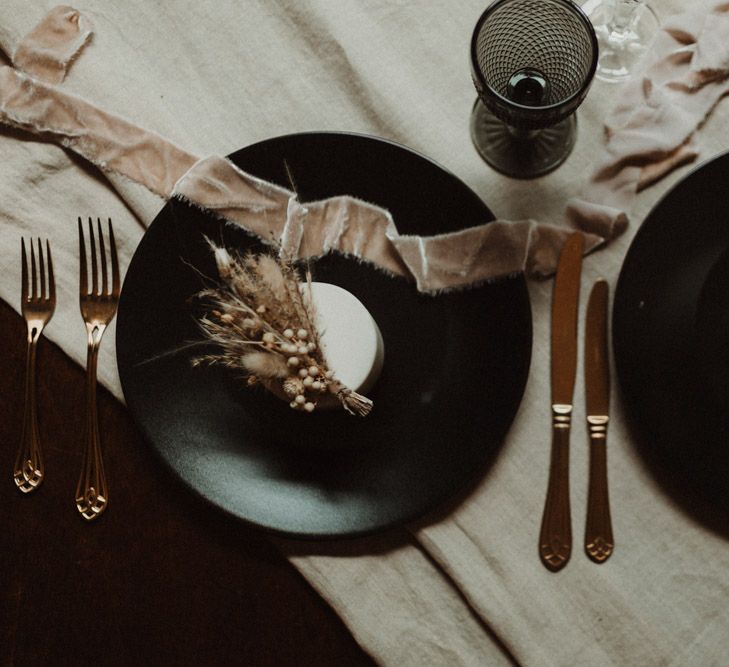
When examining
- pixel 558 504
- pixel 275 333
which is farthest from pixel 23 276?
pixel 558 504

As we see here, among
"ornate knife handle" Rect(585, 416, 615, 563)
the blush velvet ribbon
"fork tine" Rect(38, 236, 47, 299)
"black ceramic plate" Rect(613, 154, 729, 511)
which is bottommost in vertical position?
"ornate knife handle" Rect(585, 416, 615, 563)

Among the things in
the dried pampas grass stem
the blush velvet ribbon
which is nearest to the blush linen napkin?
the blush velvet ribbon

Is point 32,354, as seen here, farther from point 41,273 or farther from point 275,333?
point 275,333

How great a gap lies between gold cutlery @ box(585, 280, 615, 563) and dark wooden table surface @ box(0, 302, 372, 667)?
233 millimetres

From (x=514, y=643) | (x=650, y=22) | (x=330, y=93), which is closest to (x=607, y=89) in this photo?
(x=650, y=22)

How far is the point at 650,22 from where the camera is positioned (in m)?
0.64

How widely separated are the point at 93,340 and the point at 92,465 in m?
0.11

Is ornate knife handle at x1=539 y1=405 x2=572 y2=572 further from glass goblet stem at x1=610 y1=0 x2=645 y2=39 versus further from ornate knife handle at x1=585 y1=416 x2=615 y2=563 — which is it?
glass goblet stem at x1=610 y1=0 x2=645 y2=39

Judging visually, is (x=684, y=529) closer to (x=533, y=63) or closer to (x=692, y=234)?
(x=692, y=234)

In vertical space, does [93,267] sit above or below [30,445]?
above

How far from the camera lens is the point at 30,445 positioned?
652 millimetres

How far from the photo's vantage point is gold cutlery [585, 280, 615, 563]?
0.58 m

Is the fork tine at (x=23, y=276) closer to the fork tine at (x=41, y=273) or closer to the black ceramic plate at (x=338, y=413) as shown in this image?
the fork tine at (x=41, y=273)

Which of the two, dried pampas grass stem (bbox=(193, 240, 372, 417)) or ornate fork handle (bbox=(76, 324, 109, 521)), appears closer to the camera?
dried pampas grass stem (bbox=(193, 240, 372, 417))
